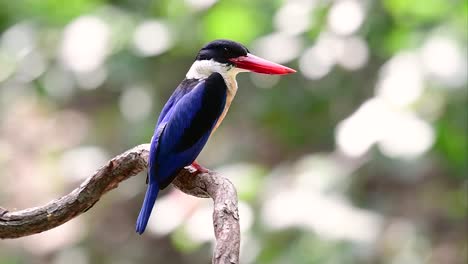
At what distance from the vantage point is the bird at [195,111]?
2158 mm

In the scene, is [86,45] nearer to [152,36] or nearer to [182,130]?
[152,36]

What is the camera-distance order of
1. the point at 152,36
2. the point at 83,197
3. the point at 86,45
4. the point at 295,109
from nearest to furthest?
the point at 83,197 < the point at 86,45 < the point at 152,36 < the point at 295,109

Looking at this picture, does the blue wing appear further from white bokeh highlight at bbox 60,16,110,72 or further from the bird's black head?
white bokeh highlight at bbox 60,16,110,72

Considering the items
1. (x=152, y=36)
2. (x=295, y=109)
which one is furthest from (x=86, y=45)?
(x=295, y=109)

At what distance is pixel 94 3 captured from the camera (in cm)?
360

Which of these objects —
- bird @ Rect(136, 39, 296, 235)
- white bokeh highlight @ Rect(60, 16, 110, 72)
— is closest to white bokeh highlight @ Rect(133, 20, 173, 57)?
white bokeh highlight @ Rect(60, 16, 110, 72)

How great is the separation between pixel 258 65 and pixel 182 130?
10.2 inches

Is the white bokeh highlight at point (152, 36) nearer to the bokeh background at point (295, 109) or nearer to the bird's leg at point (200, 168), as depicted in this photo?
the bokeh background at point (295, 109)

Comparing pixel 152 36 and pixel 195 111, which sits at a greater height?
pixel 152 36

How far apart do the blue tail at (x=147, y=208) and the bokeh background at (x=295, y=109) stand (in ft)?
2.15

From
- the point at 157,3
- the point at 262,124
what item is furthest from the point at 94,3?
the point at 262,124

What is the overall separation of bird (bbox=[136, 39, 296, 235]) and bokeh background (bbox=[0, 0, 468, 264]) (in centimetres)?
43

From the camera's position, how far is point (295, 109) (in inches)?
146

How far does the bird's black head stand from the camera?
7.70 ft
